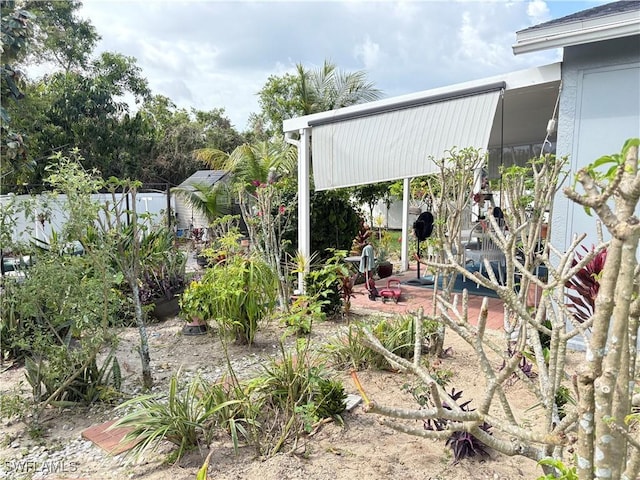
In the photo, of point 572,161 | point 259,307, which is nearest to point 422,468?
point 259,307

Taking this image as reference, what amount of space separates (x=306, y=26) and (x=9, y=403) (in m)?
5.34

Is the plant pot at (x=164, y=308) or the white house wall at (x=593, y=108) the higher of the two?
the white house wall at (x=593, y=108)

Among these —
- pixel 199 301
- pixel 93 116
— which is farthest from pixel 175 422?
pixel 93 116

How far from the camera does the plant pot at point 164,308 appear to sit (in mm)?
6343

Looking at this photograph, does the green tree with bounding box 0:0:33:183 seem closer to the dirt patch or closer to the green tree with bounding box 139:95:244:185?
the dirt patch

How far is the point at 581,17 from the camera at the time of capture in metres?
4.20

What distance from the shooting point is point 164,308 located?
646cm

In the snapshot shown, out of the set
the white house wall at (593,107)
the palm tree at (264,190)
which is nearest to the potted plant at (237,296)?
the palm tree at (264,190)

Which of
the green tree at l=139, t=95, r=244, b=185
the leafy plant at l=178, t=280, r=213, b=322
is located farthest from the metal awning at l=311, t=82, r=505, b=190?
the green tree at l=139, t=95, r=244, b=185

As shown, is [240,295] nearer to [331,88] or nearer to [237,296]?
[237,296]

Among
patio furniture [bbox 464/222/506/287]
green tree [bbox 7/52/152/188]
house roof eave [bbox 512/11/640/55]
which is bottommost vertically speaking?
patio furniture [bbox 464/222/506/287]

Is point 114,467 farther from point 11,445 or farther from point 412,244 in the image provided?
point 412,244

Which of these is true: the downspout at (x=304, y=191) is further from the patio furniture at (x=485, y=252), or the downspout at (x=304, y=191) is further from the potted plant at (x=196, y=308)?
the patio furniture at (x=485, y=252)

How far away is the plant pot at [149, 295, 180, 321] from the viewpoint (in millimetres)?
6343
